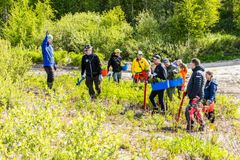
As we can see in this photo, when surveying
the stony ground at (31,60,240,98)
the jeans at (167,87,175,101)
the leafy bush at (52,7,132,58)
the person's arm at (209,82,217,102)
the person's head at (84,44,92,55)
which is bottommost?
the stony ground at (31,60,240,98)

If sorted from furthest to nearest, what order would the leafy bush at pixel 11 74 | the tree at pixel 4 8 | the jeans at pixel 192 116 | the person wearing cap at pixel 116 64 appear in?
the tree at pixel 4 8 < the person wearing cap at pixel 116 64 < the jeans at pixel 192 116 < the leafy bush at pixel 11 74

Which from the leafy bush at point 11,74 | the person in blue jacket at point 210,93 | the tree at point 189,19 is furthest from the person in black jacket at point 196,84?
the tree at point 189,19

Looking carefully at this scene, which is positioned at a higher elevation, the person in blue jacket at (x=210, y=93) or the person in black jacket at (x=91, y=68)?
the person in black jacket at (x=91, y=68)

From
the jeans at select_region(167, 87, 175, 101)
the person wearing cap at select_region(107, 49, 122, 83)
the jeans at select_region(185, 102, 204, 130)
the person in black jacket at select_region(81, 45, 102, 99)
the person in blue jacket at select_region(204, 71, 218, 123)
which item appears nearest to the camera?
the jeans at select_region(185, 102, 204, 130)

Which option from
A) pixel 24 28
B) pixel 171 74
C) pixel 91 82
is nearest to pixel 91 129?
pixel 91 82

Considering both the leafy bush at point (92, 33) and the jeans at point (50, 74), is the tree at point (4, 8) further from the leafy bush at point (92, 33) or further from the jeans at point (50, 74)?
the jeans at point (50, 74)

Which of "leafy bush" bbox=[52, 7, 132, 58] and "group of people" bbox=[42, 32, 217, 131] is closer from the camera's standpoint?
"group of people" bbox=[42, 32, 217, 131]

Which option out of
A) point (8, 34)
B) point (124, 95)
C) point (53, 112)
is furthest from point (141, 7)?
point (53, 112)

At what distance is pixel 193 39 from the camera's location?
3375 centimetres

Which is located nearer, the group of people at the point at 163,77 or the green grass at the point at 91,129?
the green grass at the point at 91,129

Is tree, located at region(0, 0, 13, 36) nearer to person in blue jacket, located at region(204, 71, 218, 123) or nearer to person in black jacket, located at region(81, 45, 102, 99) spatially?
person in black jacket, located at region(81, 45, 102, 99)

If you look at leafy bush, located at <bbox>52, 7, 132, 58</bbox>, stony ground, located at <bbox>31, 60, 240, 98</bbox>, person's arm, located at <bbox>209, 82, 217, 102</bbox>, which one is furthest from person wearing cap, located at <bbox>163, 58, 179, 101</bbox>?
leafy bush, located at <bbox>52, 7, 132, 58</bbox>

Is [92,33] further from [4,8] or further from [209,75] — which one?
[4,8]

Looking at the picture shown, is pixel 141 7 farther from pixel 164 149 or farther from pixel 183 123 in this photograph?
pixel 164 149
